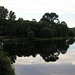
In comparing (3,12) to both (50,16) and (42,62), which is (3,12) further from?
(42,62)

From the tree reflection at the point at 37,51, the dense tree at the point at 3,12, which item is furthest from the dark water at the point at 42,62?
the dense tree at the point at 3,12

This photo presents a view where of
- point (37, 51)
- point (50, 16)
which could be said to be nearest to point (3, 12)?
point (50, 16)

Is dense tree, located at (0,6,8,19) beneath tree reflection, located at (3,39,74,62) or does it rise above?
above

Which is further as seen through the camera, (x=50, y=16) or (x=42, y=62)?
(x=50, y=16)

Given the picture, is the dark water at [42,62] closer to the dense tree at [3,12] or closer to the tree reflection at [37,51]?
the tree reflection at [37,51]

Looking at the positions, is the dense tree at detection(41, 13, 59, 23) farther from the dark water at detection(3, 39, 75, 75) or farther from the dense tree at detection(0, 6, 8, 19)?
the dark water at detection(3, 39, 75, 75)

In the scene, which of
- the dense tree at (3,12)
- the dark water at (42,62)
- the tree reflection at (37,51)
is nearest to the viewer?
the dark water at (42,62)

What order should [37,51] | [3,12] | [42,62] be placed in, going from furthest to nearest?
[3,12] < [37,51] < [42,62]

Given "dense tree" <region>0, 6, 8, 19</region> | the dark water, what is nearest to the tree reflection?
the dark water

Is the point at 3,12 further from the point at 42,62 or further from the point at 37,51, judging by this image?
the point at 42,62

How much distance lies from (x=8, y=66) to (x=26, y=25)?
7943 centimetres

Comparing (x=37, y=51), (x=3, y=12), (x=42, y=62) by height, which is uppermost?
(x=3, y=12)

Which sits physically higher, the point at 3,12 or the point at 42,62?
the point at 3,12

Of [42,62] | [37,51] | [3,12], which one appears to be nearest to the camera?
[42,62]
